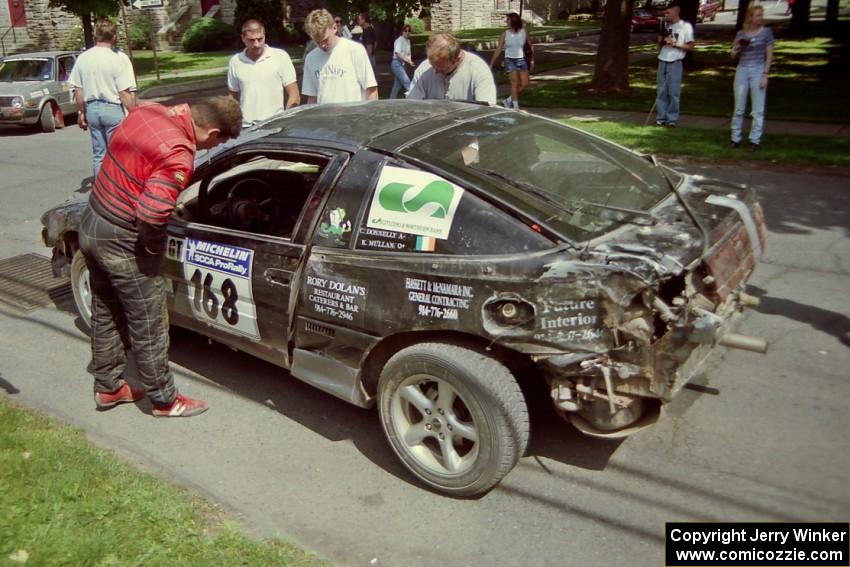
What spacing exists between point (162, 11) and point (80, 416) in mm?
33856

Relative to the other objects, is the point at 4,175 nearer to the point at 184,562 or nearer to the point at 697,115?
the point at 184,562

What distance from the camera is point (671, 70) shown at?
1141cm

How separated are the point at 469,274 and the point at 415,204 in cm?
48

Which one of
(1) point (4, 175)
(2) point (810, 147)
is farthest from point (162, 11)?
(2) point (810, 147)

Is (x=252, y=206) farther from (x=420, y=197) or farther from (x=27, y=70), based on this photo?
(x=27, y=70)

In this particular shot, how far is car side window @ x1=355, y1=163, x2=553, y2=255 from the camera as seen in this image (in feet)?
10.8

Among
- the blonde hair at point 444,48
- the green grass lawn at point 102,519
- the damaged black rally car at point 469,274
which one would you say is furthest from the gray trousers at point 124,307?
the blonde hair at point 444,48

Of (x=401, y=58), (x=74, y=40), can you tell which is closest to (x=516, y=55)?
(x=401, y=58)

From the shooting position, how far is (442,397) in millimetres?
3438

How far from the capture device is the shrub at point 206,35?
→ 3188cm

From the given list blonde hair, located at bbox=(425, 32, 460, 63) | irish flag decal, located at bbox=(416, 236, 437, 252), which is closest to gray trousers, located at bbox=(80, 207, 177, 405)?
irish flag decal, located at bbox=(416, 236, 437, 252)

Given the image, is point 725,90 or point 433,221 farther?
point 725,90

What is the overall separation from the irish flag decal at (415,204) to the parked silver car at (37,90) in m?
13.2

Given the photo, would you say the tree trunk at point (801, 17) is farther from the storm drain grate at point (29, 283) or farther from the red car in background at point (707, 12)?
the storm drain grate at point (29, 283)
